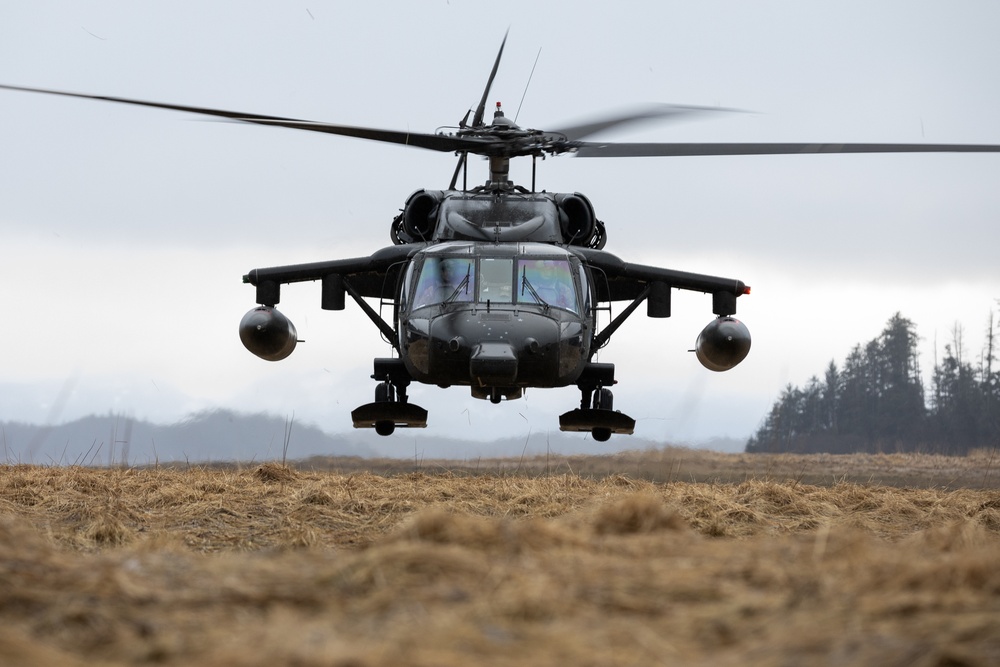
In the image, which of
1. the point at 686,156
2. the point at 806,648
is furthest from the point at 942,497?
the point at 806,648

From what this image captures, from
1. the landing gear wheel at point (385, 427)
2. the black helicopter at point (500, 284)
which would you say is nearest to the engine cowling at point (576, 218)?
the black helicopter at point (500, 284)

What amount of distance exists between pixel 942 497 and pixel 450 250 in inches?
242

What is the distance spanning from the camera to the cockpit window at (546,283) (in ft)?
44.5

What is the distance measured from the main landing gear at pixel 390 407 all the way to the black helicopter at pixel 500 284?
0.06ft

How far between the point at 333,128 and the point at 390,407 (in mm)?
3741

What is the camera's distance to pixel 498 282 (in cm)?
1356

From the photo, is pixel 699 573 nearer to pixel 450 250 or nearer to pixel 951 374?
pixel 450 250

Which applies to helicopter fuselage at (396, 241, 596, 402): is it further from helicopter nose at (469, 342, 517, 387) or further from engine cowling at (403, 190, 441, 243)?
engine cowling at (403, 190, 441, 243)

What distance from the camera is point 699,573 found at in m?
4.75

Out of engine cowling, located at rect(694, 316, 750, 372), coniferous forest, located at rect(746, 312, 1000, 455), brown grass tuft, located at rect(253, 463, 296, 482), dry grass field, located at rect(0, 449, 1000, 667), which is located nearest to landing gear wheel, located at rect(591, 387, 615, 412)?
engine cowling, located at rect(694, 316, 750, 372)

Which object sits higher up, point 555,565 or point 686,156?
point 686,156

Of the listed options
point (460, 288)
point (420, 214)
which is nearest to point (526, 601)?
point (460, 288)

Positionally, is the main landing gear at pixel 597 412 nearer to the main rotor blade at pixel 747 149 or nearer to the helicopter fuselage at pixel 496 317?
the helicopter fuselage at pixel 496 317

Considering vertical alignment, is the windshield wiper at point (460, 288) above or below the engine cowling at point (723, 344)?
above
